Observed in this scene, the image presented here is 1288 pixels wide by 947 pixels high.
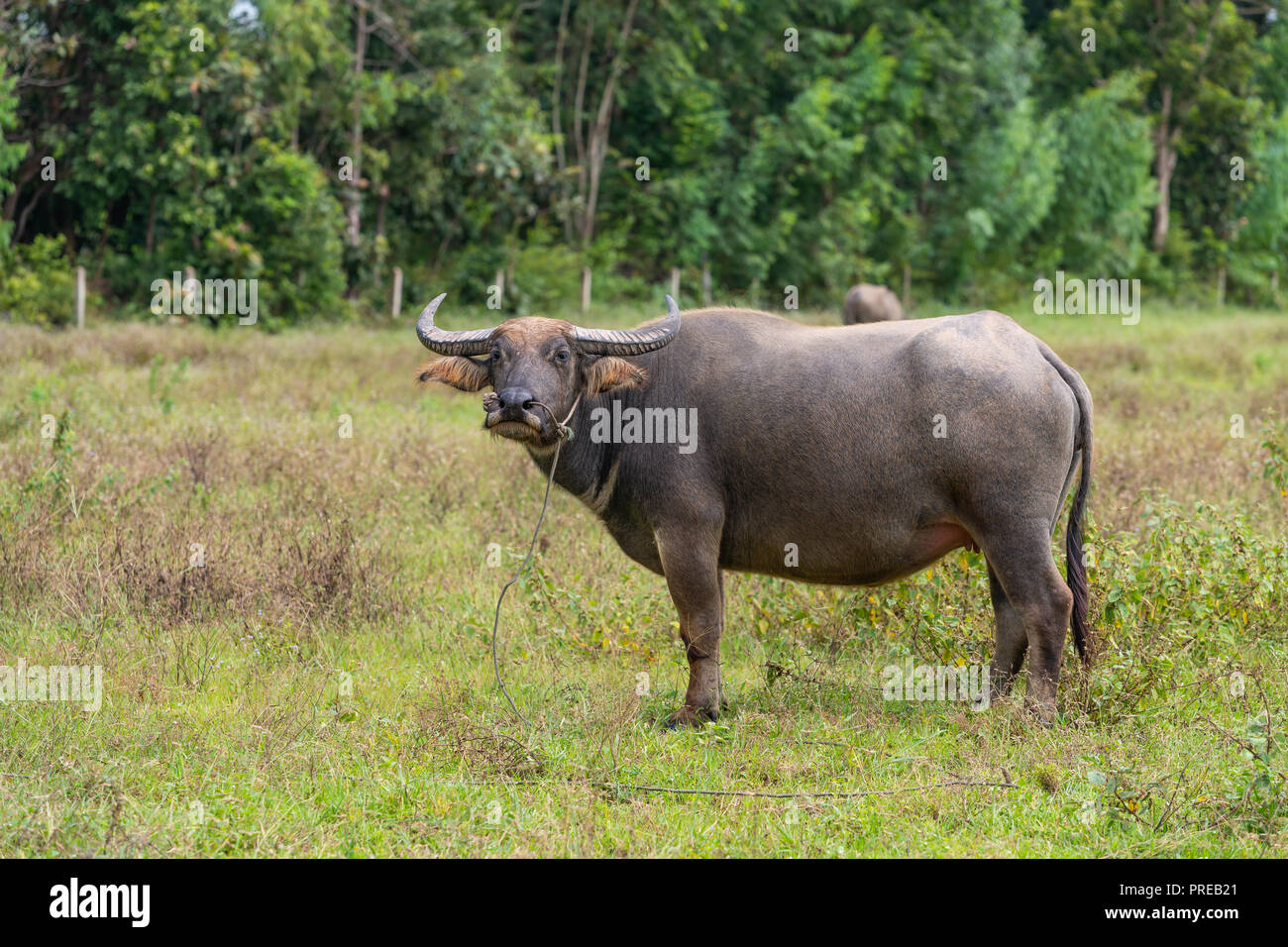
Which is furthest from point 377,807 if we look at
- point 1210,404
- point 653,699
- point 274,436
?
point 1210,404

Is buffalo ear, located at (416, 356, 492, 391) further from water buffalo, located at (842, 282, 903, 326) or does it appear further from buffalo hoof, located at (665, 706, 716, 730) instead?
water buffalo, located at (842, 282, 903, 326)

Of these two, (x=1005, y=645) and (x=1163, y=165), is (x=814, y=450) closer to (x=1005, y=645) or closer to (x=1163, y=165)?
(x=1005, y=645)

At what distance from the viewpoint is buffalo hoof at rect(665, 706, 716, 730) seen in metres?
5.63

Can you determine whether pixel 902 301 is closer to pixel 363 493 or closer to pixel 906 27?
pixel 906 27

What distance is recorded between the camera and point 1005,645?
5840 millimetres

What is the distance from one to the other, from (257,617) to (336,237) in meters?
16.6

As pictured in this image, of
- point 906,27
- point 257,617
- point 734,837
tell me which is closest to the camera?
point 734,837

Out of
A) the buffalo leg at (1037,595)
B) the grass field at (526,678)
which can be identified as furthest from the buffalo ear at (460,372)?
Result: the buffalo leg at (1037,595)

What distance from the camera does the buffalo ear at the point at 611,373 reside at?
562 cm

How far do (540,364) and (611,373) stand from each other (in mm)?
366

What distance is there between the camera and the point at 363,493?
8711 millimetres

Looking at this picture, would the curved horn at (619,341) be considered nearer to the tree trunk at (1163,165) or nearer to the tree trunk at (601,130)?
the tree trunk at (601,130)

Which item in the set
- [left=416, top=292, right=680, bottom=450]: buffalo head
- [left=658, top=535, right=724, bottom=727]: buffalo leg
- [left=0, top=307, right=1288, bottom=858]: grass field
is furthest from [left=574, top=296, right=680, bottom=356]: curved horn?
[left=0, top=307, right=1288, bottom=858]: grass field

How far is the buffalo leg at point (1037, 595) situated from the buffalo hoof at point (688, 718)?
4.72 ft
